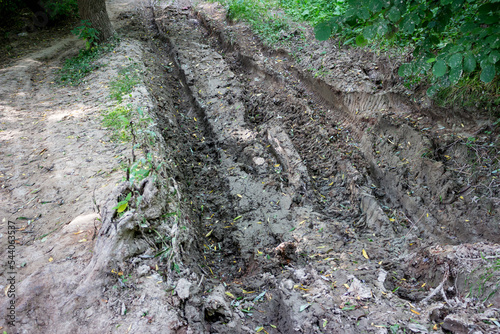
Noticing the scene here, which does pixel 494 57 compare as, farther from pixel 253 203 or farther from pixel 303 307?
pixel 253 203

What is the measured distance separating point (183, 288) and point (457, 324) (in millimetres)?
2159

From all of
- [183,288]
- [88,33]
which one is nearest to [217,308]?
[183,288]

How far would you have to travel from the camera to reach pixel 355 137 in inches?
191

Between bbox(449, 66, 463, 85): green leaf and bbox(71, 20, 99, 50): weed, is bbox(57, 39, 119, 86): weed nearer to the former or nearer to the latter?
bbox(71, 20, 99, 50): weed

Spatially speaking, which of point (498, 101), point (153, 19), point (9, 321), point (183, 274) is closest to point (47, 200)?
point (9, 321)

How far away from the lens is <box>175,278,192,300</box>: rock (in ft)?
7.83

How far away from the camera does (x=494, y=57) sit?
225 cm

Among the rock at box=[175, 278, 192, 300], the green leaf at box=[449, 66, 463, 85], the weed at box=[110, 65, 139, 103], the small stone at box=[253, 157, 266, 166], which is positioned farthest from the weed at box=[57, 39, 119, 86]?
the green leaf at box=[449, 66, 463, 85]

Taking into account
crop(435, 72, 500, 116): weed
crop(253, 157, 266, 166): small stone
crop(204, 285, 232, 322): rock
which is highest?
crop(435, 72, 500, 116): weed

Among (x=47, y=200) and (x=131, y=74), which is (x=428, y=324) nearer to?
(x=47, y=200)

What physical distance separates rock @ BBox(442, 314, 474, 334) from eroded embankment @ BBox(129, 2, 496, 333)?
3.9 inches

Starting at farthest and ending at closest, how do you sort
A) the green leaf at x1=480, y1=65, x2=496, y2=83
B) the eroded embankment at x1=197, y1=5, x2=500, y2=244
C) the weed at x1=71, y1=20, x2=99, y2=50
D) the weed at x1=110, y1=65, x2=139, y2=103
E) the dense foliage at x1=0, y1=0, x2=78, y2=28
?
the dense foliage at x1=0, y1=0, x2=78, y2=28, the weed at x1=71, y1=20, x2=99, y2=50, the weed at x1=110, y1=65, x2=139, y2=103, the eroded embankment at x1=197, y1=5, x2=500, y2=244, the green leaf at x1=480, y1=65, x2=496, y2=83

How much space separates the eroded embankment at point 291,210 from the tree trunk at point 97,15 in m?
2.40

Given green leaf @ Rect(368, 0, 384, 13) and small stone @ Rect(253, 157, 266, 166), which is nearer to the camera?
green leaf @ Rect(368, 0, 384, 13)
